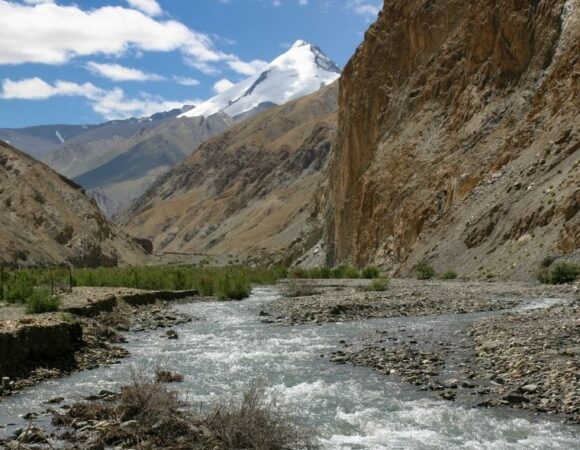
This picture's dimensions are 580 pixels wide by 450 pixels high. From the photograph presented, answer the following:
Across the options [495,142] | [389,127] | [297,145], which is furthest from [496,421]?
[297,145]

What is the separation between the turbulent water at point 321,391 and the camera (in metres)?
11.2

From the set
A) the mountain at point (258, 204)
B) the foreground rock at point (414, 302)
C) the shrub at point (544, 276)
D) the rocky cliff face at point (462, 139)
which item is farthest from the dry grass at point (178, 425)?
the mountain at point (258, 204)

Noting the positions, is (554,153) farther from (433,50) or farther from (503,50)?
(433,50)

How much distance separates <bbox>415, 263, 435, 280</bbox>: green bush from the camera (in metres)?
46.0

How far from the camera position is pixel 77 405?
481 inches

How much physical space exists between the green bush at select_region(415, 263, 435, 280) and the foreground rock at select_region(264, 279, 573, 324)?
8.52 metres

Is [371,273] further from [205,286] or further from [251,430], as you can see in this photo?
[251,430]

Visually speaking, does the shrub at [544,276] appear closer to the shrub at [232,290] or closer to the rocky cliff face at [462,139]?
the rocky cliff face at [462,139]

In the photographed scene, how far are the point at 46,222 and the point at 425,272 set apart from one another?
57146 millimetres

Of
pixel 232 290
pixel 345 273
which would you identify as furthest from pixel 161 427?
pixel 345 273

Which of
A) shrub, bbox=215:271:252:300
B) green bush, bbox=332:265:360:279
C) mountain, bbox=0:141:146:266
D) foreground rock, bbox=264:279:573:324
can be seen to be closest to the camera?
foreground rock, bbox=264:279:573:324

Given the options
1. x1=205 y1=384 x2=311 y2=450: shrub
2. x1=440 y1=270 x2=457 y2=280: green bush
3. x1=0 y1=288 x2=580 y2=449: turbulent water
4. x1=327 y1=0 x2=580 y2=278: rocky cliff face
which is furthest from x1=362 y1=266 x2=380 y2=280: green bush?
x1=205 y1=384 x2=311 y2=450: shrub

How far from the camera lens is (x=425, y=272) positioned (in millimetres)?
46094

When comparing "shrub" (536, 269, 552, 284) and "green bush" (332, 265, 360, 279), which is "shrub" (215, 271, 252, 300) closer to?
"green bush" (332, 265, 360, 279)
